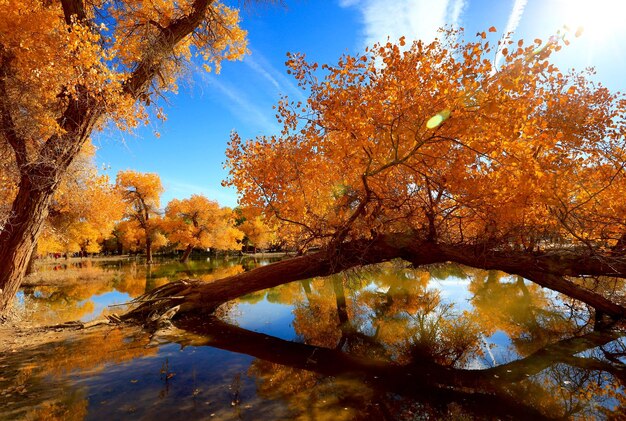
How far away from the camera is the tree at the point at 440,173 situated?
21.9ft

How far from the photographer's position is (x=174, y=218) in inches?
1826

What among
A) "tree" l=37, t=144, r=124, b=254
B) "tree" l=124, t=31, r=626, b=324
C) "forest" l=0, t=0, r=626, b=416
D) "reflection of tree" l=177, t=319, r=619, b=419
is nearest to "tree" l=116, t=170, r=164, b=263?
"tree" l=37, t=144, r=124, b=254

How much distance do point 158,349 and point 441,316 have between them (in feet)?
32.2

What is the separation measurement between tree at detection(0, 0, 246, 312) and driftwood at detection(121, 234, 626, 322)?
14.9 feet

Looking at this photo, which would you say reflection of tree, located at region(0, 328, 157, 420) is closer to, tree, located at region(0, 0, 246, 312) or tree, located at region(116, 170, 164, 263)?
tree, located at region(0, 0, 246, 312)

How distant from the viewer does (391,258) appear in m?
10.5

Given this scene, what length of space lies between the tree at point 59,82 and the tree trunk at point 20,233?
0.07 ft

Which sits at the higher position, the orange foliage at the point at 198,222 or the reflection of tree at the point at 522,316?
the orange foliage at the point at 198,222

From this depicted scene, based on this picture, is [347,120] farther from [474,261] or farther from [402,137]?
[474,261]

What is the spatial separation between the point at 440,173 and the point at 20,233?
12.0 meters

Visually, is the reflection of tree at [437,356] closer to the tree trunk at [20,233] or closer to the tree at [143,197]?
the tree trunk at [20,233]

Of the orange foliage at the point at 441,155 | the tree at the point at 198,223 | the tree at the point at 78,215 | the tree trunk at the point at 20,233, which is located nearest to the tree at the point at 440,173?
the orange foliage at the point at 441,155

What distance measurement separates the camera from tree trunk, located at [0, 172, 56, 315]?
8.17m

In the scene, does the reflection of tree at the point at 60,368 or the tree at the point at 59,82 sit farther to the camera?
the tree at the point at 59,82
